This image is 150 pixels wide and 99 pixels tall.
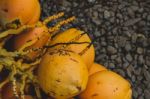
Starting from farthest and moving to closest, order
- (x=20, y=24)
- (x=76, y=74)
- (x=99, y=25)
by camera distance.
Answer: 1. (x=99, y=25)
2. (x=20, y=24)
3. (x=76, y=74)

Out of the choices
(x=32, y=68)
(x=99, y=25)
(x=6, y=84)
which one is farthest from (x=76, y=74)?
(x=99, y=25)

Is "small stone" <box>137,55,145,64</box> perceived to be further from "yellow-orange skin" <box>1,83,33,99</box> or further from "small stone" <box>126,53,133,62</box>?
"yellow-orange skin" <box>1,83,33,99</box>

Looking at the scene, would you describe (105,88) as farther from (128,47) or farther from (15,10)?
(128,47)

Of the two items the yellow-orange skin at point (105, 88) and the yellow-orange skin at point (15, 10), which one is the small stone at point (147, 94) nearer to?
the yellow-orange skin at point (105, 88)

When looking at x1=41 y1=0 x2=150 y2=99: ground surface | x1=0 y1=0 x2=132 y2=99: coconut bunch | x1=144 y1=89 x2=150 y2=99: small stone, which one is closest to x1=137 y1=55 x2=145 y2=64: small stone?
x1=41 y1=0 x2=150 y2=99: ground surface

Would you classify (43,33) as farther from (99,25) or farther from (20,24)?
(99,25)

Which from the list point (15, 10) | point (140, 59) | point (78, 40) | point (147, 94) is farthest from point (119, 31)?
point (15, 10)

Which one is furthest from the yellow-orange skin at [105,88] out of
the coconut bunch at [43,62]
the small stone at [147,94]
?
the small stone at [147,94]
